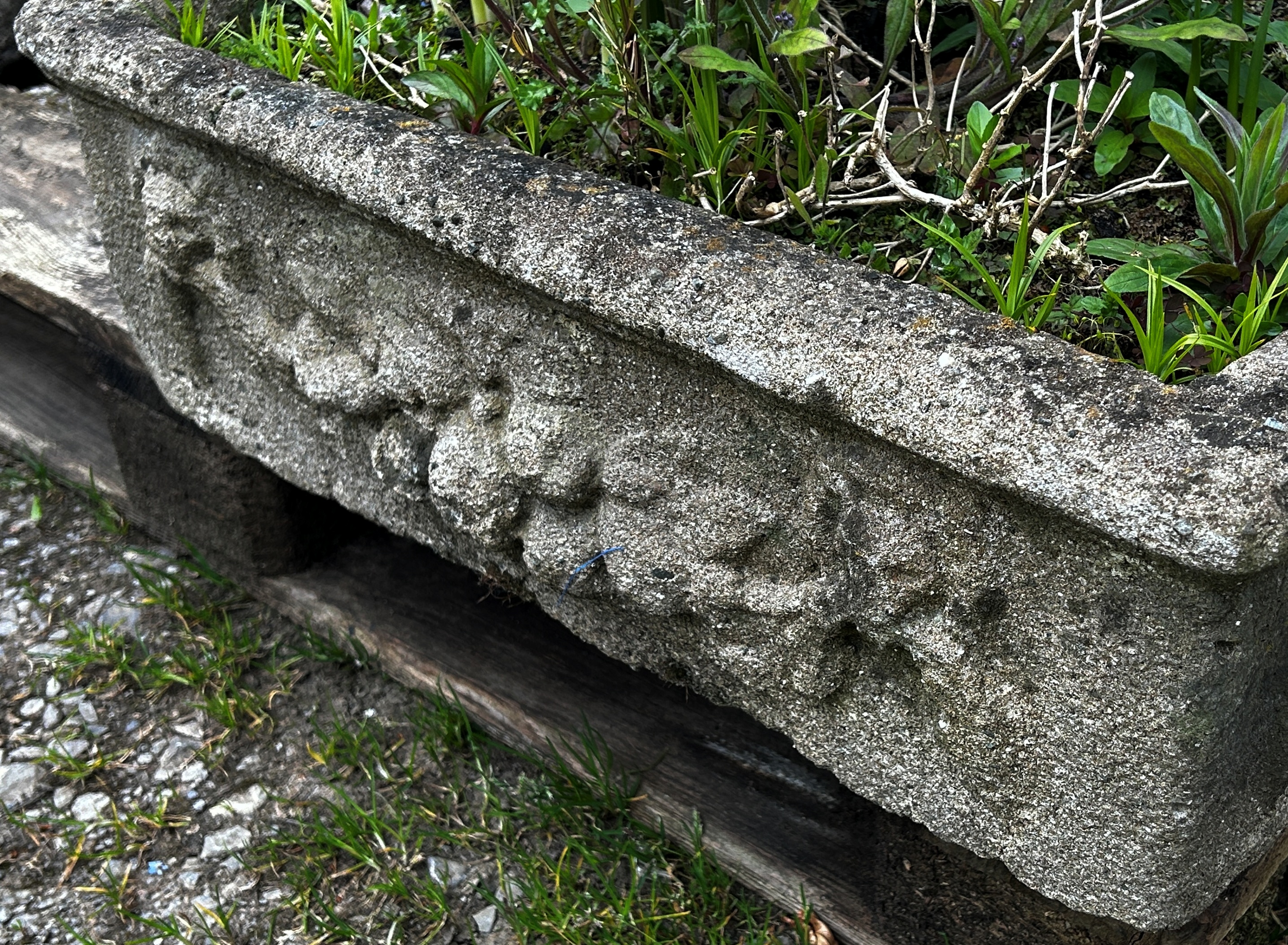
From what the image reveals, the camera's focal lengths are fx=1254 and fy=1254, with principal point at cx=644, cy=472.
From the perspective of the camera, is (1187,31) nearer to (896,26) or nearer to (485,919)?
(896,26)

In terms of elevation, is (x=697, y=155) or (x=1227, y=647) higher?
(x=697, y=155)

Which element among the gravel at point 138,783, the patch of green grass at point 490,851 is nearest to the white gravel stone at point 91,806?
the gravel at point 138,783

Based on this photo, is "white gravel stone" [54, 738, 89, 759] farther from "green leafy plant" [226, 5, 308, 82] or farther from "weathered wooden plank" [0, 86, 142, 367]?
"green leafy plant" [226, 5, 308, 82]

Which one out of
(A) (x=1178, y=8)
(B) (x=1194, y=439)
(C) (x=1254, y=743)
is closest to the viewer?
(B) (x=1194, y=439)

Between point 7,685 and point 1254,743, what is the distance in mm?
1783

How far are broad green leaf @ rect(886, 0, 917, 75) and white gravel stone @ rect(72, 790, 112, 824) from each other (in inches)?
57.0

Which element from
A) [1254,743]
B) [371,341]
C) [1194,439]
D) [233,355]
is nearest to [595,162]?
[371,341]

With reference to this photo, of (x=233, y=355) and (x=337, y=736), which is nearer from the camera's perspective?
(x=233, y=355)

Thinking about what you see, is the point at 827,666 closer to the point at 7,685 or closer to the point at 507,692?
the point at 507,692

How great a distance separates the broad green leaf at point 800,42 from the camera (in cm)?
119

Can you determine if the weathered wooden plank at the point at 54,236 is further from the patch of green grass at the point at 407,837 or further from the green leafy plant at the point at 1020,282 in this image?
the green leafy plant at the point at 1020,282

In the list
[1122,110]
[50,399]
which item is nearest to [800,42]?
[1122,110]

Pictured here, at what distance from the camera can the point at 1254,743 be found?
110cm

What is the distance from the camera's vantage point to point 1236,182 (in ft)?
3.61
